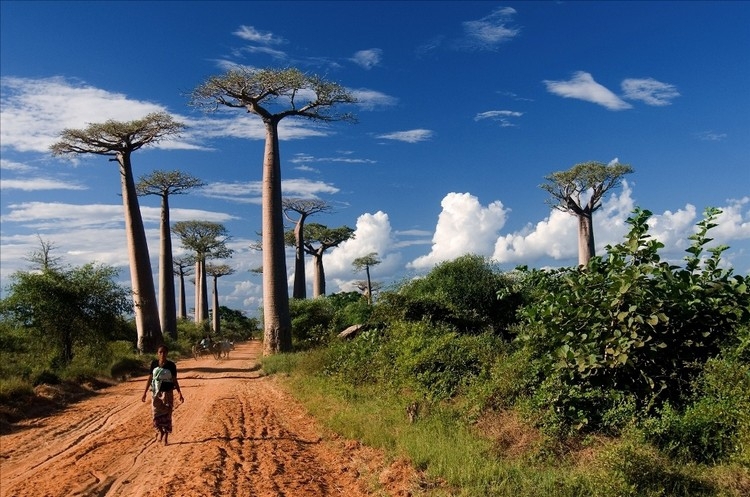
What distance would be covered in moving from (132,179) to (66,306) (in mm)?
6531

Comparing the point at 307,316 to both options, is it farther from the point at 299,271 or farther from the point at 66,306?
the point at 299,271

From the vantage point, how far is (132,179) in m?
19.6

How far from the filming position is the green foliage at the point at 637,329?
5.07m

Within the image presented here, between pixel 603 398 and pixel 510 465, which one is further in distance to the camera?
pixel 603 398

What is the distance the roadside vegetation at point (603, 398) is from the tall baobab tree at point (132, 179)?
43.0ft

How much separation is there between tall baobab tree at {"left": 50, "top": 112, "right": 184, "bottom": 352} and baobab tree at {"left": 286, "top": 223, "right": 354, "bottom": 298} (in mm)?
14453

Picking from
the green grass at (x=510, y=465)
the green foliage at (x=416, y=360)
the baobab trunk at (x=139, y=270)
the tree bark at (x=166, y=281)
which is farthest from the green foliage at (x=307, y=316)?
the green grass at (x=510, y=465)

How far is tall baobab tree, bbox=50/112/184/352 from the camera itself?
734 inches

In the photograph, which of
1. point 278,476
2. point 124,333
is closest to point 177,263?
point 124,333

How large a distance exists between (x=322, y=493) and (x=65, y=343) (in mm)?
11492

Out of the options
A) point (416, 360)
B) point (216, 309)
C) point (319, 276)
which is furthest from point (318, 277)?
point (416, 360)

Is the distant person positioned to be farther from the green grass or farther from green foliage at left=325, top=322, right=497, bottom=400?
green foliage at left=325, top=322, right=497, bottom=400

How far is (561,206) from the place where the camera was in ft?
89.2

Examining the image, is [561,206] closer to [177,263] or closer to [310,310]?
[310,310]
